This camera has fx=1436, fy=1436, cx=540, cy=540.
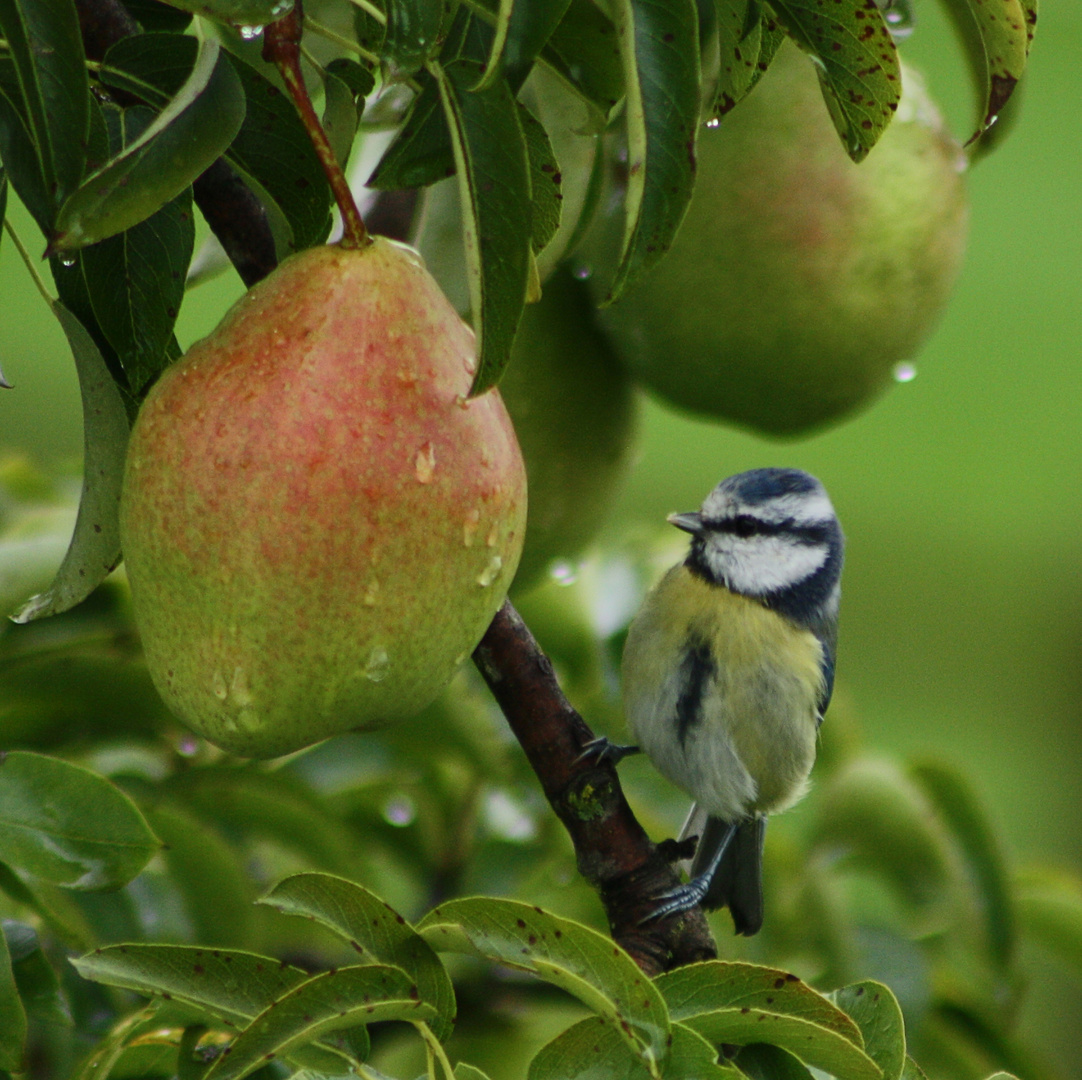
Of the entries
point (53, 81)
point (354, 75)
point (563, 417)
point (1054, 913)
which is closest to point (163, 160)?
point (53, 81)

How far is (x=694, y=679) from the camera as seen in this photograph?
1196 millimetres

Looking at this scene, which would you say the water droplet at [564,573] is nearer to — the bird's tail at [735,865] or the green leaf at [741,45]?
the bird's tail at [735,865]

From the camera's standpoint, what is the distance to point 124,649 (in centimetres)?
92

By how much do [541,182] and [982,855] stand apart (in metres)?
0.76

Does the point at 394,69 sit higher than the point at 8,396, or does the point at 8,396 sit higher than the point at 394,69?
the point at 394,69

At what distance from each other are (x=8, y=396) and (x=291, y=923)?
2.68m

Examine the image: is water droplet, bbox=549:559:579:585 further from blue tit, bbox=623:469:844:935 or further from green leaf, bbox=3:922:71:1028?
green leaf, bbox=3:922:71:1028

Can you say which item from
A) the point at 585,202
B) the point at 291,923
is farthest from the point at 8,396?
the point at 585,202

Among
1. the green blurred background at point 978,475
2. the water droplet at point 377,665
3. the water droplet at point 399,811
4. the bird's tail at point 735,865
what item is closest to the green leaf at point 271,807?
the water droplet at point 399,811

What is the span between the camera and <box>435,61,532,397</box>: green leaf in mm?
499

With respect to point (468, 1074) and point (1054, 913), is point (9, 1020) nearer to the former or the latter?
point (468, 1074)

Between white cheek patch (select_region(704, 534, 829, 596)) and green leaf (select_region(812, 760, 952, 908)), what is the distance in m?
0.18

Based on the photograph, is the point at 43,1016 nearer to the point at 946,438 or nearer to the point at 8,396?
the point at 8,396

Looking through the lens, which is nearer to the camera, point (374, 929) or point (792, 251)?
point (374, 929)
